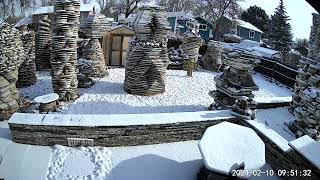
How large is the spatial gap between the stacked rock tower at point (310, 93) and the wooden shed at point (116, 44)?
8.81 meters

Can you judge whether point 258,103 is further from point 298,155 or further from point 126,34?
point 126,34

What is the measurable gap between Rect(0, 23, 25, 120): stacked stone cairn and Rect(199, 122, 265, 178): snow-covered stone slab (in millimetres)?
5670

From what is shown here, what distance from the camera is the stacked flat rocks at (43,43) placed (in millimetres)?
14156

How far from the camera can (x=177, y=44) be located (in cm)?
2144

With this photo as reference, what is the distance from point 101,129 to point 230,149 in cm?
266

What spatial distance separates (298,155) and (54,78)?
7.26m

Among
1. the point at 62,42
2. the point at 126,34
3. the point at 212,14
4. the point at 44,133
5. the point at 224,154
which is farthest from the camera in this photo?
the point at 212,14

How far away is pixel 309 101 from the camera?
328 inches

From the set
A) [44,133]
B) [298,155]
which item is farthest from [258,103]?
[44,133]

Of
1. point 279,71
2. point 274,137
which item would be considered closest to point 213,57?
point 279,71

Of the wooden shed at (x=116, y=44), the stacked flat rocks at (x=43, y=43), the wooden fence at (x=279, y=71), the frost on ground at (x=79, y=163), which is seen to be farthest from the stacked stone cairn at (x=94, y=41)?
the wooden fence at (x=279, y=71)

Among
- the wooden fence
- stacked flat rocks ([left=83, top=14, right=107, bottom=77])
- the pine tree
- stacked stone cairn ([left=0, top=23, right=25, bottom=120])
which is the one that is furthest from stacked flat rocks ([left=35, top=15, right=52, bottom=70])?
the pine tree

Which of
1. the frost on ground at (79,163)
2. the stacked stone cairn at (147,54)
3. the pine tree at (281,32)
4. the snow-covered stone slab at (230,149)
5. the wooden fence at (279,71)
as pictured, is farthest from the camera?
the pine tree at (281,32)

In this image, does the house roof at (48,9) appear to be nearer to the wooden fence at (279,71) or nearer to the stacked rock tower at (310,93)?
the wooden fence at (279,71)
